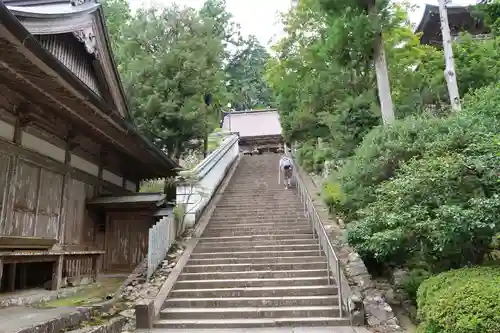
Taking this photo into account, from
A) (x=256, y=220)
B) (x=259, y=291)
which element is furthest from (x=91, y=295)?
(x=256, y=220)

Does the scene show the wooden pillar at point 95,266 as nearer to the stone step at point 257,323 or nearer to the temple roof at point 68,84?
the temple roof at point 68,84

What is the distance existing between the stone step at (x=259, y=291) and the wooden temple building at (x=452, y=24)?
17713mm

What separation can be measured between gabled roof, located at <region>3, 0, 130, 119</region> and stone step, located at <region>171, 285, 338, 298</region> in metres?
6.16

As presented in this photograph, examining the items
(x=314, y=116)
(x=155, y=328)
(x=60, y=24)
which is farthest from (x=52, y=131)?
(x=314, y=116)

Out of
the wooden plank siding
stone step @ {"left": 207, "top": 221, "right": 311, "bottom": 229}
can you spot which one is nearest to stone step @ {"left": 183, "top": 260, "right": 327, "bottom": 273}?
stone step @ {"left": 207, "top": 221, "right": 311, "bottom": 229}

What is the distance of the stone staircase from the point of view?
726 centimetres

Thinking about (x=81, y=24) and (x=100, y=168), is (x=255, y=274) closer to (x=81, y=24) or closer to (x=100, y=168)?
(x=100, y=168)

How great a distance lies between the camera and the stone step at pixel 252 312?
23.8 feet

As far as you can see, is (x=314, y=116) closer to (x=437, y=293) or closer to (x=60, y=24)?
(x=60, y=24)

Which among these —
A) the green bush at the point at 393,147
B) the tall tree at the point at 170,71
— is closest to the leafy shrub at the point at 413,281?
the green bush at the point at 393,147

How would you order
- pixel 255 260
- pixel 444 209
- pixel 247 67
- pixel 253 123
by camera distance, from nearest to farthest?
pixel 444 209, pixel 255 260, pixel 253 123, pixel 247 67

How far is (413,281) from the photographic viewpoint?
700 centimetres

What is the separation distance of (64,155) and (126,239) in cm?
326

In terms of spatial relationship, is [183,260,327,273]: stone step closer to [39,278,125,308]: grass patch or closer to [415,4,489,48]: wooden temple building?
[39,278,125,308]: grass patch
